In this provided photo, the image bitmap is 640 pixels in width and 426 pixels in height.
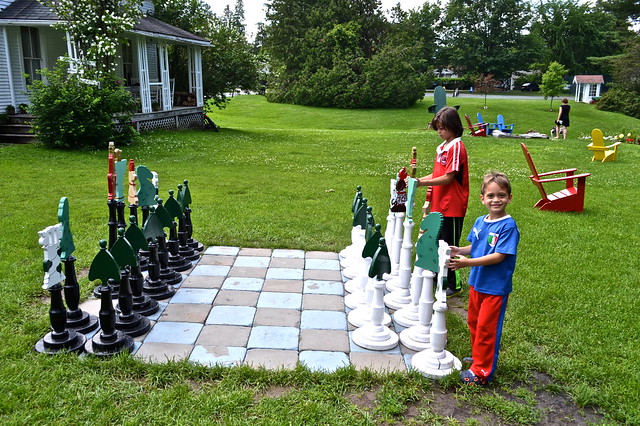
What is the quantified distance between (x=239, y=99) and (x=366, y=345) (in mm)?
39218

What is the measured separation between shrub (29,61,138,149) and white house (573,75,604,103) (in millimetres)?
38384

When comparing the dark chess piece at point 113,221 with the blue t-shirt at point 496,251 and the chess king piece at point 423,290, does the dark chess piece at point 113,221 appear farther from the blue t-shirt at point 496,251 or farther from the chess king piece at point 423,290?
the blue t-shirt at point 496,251

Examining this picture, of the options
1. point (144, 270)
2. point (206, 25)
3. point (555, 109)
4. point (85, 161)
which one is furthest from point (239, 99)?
point (144, 270)

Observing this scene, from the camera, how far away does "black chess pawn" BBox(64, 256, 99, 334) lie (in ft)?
12.6

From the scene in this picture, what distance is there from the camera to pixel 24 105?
594 inches

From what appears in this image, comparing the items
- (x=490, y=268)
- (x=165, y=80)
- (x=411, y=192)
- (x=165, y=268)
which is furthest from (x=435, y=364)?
(x=165, y=80)

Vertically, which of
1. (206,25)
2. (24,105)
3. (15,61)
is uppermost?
(206,25)

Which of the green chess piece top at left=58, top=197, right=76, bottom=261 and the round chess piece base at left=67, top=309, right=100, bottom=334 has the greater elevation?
the green chess piece top at left=58, top=197, right=76, bottom=261

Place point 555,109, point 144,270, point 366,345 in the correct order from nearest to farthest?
1. point 366,345
2. point 144,270
3. point 555,109

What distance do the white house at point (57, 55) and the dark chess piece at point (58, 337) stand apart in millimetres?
12663

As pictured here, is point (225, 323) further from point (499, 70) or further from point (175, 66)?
point (499, 70)

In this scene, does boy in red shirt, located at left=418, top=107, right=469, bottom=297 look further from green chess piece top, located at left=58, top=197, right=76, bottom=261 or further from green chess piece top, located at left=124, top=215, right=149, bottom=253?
green chess piece top, located at left=58, top=197, right=76, bottom=261

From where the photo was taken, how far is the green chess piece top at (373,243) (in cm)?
397

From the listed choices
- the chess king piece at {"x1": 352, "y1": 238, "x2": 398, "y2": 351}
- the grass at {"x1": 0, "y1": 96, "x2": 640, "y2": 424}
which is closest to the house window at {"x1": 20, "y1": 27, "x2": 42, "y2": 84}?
the grass at {"x1": 0, "y1": 96, "x2": 640, "y2": 424}
